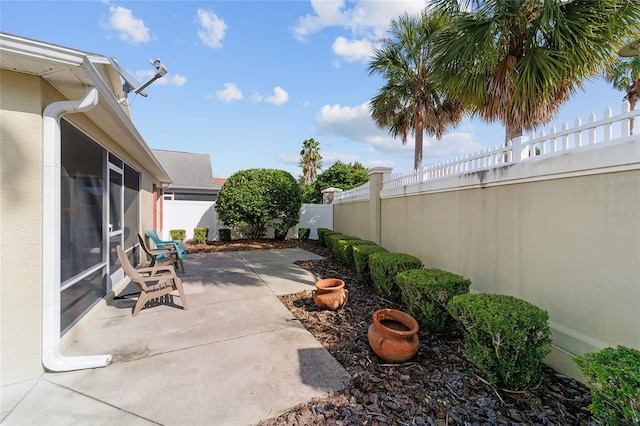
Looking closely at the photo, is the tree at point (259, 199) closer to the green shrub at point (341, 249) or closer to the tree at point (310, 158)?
the green shrub at point (341, 249)

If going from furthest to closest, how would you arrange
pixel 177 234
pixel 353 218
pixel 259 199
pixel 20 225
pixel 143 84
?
pixel 177 234 → pixel 259 199 → pixel 353 218 → pixel 143 84 → pixel 20 225

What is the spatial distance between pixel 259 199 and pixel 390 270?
23.5 ft

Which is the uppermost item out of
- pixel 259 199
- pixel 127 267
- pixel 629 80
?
pixel 629 80

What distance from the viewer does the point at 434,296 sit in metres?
3.21

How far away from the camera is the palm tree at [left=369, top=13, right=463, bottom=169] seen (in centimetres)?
798

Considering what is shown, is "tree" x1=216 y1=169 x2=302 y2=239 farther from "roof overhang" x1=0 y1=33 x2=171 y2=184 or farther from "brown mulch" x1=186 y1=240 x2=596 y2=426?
"brown mulch" x1=186 y1=240 x2=596 y2=426

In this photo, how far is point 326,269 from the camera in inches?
277

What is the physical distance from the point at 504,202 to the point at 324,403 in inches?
129

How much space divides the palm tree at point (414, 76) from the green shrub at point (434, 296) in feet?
21.7

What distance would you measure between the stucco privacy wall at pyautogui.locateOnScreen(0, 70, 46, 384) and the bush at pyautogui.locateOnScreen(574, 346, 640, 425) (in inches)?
175

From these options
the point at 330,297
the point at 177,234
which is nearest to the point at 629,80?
the point at 330,297

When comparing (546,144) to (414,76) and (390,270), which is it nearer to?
(390,270)

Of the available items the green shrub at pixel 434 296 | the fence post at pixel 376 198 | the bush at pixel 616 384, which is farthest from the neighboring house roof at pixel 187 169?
the bush at pixel 616 384

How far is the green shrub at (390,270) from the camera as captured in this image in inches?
174
